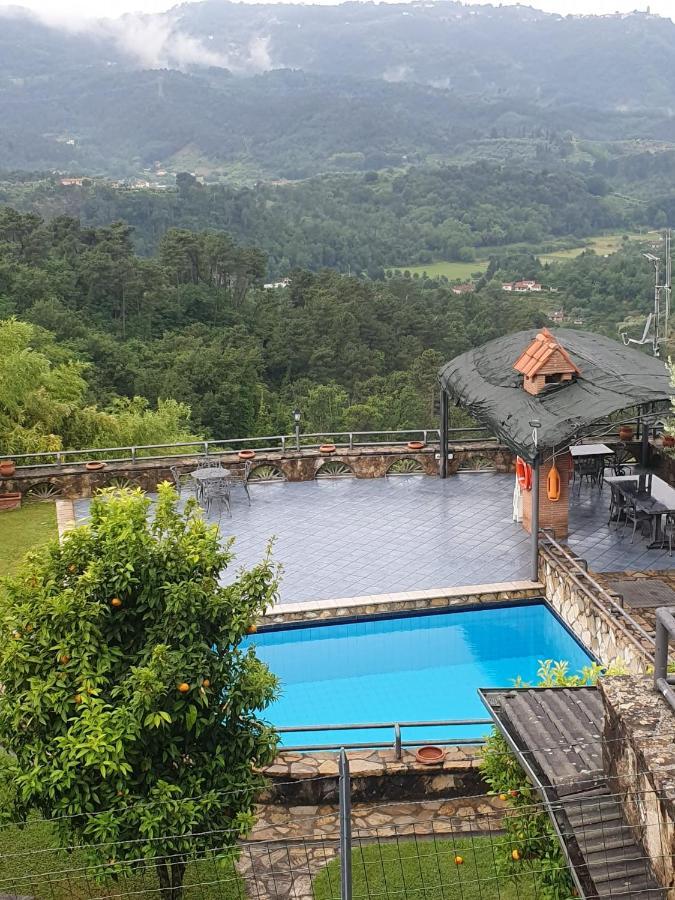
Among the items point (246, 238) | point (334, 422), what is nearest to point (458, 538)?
point (334, 422)

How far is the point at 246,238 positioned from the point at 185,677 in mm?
82164

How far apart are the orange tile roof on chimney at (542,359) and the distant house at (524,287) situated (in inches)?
2162

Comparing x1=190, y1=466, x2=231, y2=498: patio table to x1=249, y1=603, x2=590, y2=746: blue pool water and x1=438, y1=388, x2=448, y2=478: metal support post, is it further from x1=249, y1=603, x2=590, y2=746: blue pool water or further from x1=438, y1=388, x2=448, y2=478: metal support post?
x1=249, y1=603, x2=590, y2=746: blue pool water

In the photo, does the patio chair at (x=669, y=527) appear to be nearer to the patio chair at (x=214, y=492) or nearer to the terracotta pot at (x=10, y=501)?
the patio chair at (x=214, y=492)

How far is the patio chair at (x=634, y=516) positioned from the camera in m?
14.0

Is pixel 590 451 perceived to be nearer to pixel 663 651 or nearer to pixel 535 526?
pixel 535 526

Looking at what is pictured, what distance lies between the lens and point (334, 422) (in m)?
46.2

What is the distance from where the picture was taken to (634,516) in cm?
1406

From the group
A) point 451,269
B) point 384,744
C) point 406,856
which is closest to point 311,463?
point 384,744

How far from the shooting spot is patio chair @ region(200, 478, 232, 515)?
1562 centimetres

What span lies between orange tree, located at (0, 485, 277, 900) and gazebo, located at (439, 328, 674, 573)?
6618 mm

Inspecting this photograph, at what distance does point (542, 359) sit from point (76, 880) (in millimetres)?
8692

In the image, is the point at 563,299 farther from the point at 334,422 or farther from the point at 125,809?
the point at 125,809

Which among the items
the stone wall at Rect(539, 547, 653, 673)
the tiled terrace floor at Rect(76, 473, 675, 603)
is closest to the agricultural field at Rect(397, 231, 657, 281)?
the tiled terrace floor at Rect(76, 473, 675, 603)
